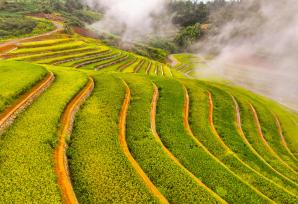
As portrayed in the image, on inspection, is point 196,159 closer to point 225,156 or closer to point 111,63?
point 225,156

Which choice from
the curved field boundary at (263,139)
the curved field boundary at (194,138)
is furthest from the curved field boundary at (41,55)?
the curved field boundary at (263,139)

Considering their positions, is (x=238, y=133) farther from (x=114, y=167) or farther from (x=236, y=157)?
(x=114, y=167)

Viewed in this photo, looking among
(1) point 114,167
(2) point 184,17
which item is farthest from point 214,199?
(2) point 184,17

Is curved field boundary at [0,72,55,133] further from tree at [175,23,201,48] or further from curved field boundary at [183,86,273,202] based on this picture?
tree at [175,23,201,48]

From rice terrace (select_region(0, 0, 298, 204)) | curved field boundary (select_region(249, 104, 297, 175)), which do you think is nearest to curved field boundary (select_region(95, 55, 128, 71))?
rice terrace (select_region(0, 0, 298, 204))

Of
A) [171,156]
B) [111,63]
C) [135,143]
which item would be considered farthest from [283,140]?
[111,63]

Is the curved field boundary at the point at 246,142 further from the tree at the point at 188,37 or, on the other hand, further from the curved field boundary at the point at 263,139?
the tree at the point at 188,37
